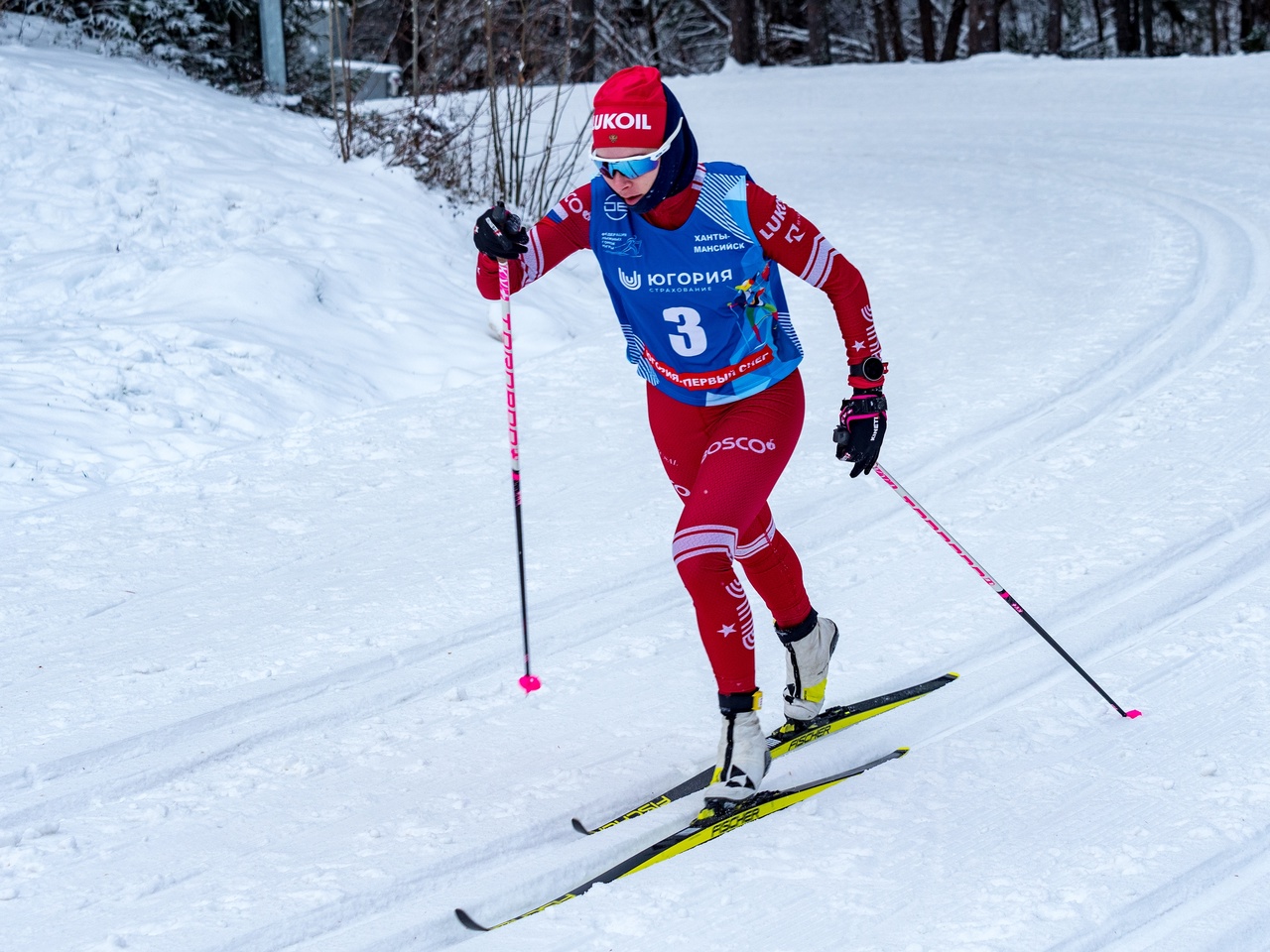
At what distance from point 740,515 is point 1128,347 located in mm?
4316

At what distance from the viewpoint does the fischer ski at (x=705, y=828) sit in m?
3.14

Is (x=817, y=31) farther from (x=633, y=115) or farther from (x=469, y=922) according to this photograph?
(x=469, y=922)

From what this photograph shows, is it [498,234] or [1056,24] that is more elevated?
[1056,24]

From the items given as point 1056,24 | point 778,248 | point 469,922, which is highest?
point 1056,24

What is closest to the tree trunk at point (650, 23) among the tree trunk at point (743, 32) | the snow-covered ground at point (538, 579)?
the tree trunk at point (743, 32)

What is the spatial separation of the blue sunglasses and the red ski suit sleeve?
0.13 m

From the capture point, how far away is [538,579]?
5117mm

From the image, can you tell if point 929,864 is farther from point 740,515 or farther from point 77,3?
point 77,3

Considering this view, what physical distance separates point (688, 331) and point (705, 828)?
1.32 metres

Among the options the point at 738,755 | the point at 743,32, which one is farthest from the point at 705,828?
the point at 743,32

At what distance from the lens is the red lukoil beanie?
3.26 meters

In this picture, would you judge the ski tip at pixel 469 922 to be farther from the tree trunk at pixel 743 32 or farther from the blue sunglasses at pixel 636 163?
the tree trunk at pixel 743 32

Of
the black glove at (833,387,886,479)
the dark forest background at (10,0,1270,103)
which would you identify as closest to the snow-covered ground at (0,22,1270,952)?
the black glove at (833,387,886,479)

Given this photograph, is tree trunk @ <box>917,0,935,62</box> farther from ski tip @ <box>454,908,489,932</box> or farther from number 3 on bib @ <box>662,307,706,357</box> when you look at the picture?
ski tip @ <box>454,908,489,932</box>
